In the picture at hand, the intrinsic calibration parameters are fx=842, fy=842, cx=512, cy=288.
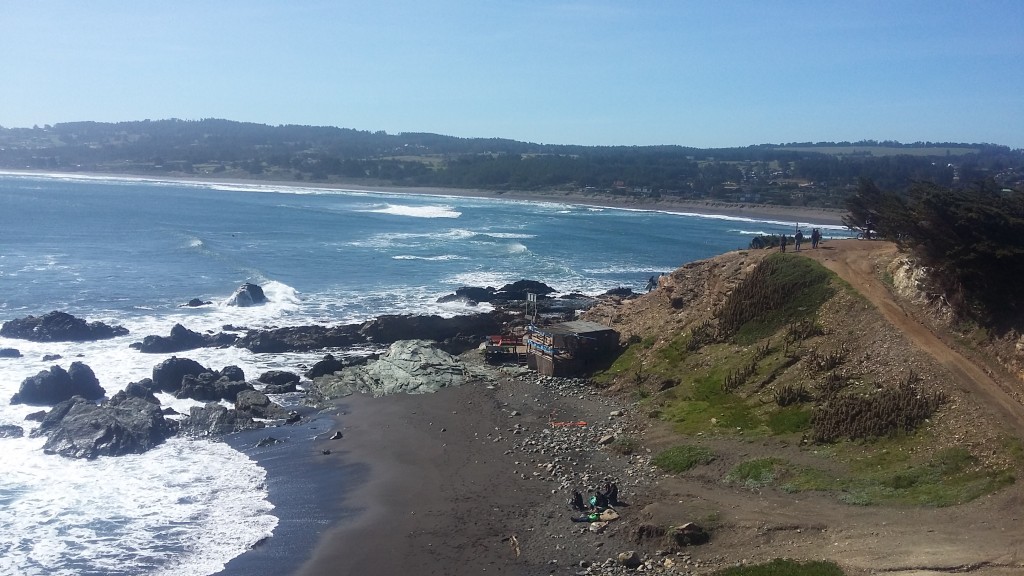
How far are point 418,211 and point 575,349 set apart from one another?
80.4 meters

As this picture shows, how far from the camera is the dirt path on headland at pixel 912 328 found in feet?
57.6

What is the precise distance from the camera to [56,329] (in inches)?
1374

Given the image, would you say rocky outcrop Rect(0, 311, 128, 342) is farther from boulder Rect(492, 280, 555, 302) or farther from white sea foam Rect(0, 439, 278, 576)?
boulder Rect(492, 280, 555, 302)

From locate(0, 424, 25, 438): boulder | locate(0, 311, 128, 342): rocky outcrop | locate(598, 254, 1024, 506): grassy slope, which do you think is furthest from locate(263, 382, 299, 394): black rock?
locate(0, 311, 128, 342): rocky outcrop

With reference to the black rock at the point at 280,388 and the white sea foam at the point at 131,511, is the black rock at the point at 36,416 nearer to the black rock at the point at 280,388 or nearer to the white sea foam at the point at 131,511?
the white sea foam at the point at 131,511

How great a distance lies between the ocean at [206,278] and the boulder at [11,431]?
1.72 feet

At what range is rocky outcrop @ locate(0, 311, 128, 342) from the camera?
34.8 meters

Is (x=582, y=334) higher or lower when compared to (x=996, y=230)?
lower

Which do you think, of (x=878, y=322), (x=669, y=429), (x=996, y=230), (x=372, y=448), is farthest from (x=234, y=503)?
(x=996, y=230)

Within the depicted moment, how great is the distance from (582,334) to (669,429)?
25.5 ft

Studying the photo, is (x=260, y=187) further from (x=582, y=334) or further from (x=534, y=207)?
(x=582, y=334)

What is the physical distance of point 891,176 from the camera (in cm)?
11181

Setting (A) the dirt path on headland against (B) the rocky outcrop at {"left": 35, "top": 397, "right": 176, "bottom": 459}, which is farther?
(B) the rocky outcrop at {"left": 35, "top": 397, "right": 176, "bottom": 459}

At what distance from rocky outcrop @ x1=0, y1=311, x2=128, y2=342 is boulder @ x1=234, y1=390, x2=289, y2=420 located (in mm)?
12092
